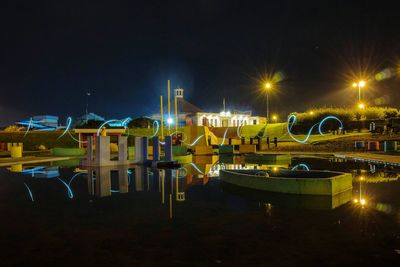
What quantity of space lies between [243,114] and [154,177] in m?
70.1

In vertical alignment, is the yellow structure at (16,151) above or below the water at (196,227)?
above

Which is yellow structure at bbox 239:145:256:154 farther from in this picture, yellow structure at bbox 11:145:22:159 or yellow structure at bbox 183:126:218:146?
yellow structure at bbox 11:145:22:159

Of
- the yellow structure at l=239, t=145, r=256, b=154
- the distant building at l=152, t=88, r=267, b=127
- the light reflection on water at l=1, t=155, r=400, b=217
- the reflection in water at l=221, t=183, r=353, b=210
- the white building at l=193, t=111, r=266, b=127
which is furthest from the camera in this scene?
the distant building at l=152, t=88, r=267, b=127

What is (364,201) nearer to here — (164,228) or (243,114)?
(164,228)

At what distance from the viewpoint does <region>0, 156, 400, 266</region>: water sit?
5840mm

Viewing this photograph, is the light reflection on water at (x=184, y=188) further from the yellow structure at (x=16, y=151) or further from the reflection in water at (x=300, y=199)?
the yellow structure at (x=16, y=151)

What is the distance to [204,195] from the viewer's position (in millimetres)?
11609

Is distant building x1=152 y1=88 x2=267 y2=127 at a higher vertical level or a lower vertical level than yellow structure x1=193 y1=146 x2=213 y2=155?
higher

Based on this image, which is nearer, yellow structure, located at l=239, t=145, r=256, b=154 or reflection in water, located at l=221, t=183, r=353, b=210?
reflection in water, located at l=221, t=183, r=353, b=210

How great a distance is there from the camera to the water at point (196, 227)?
5840mm

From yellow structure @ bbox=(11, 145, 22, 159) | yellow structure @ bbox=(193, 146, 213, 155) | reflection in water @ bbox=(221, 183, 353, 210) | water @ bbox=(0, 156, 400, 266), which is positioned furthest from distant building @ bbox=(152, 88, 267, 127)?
water @ bbox=(0, 156, 400, 266)

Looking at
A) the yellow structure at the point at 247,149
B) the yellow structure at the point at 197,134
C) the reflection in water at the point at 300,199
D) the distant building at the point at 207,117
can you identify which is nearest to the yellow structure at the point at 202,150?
the yellow structure at the point at 197,134

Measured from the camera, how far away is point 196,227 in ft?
25.0

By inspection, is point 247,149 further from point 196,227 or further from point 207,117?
point 207,117
